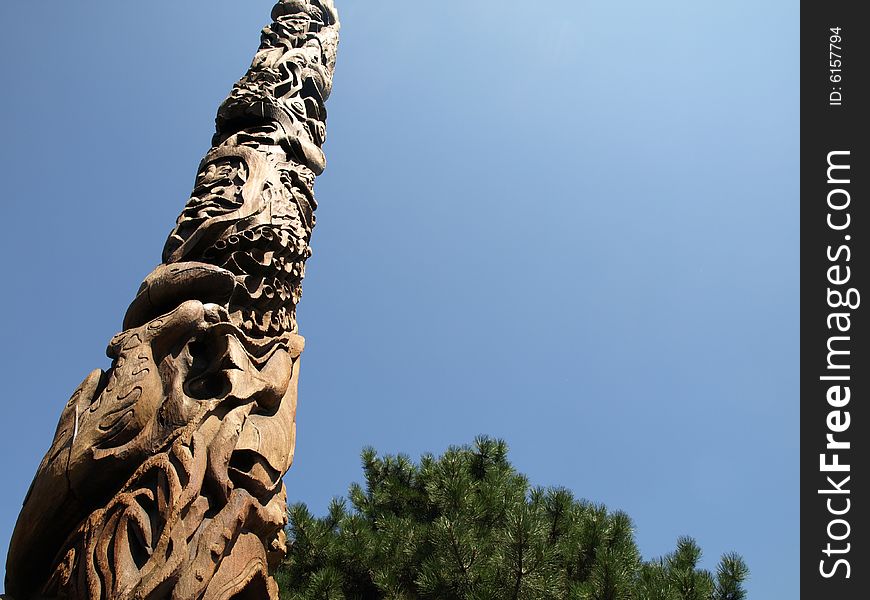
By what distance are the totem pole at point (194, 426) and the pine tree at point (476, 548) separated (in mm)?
3270

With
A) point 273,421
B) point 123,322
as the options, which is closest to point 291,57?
point 123,322

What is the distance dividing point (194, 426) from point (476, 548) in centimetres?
408

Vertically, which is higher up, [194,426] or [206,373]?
[206,373]

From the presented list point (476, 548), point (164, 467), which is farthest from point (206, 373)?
point (476, 548)

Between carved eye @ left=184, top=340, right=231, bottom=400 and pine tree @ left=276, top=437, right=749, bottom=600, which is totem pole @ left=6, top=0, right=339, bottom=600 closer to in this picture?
carved eye @ left=184, top=340, right=231, bottom=400

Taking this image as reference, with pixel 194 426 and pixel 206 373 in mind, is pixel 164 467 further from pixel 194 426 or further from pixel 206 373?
pixel 206 373

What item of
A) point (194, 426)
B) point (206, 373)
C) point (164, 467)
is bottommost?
point (164, 467)

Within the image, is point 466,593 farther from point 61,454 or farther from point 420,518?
point 61,454

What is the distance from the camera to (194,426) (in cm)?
280

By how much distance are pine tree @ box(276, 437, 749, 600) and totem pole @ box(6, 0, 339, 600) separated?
10.7ft

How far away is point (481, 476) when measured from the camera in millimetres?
8602

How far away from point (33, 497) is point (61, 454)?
21 cm

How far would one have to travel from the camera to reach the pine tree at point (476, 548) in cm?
601

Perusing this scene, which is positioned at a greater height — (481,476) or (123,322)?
(481,476)
